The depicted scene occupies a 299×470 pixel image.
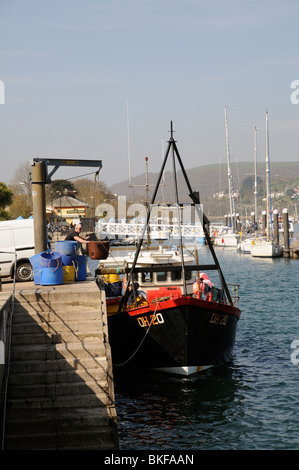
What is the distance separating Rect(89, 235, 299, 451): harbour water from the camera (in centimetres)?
1372

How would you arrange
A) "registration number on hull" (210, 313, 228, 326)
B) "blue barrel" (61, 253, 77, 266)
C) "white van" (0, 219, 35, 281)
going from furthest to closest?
"white van" (0, 219, 35, 281) < "registration number on hull" (210, 313, 228, 326) < "blue barrel" (61, 253, 77, 266)

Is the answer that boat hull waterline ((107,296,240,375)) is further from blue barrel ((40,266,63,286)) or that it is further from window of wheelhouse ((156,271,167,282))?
window of wheelhouse ((156,271,167,282))

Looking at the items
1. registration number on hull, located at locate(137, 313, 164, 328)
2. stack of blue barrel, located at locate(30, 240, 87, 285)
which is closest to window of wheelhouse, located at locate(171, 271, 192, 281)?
registration number on hull, located at locate(137, 313, 164, 328)

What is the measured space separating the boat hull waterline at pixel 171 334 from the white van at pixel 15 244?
17.1 ft

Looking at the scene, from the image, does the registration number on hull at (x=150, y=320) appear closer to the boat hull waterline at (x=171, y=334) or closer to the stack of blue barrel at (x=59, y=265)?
the boat hull waterline at (x=171, y=334)

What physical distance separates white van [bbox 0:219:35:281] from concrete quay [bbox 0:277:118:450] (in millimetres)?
7067

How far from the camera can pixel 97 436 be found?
36.6 feet

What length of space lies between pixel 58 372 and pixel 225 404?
598 cm

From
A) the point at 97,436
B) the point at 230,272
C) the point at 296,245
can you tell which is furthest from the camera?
the point at 296,245

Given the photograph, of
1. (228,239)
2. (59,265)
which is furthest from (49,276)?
(228,239)

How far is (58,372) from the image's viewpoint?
12.3m

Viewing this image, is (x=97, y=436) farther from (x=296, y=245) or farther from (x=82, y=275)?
(x=296, y=245)

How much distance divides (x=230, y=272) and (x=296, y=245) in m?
18.3
